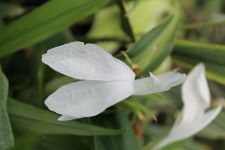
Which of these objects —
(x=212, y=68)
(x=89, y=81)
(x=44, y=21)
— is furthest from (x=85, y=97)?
(x=212, y=68)

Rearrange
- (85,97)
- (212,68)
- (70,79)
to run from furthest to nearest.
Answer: (212,68) < (70,79) < (85,97)

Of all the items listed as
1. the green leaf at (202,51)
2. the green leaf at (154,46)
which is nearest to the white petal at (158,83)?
the green leaf at (154,46)

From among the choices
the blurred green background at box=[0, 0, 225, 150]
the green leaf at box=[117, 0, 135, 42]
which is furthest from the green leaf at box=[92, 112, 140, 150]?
the green leaf at box=[117, 0, 135, 42]

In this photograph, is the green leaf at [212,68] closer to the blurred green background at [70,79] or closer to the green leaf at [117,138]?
the blurred green background at [70,79]

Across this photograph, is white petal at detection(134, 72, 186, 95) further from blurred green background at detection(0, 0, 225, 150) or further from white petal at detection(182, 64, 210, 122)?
white petal at detection(182, 64, 210, 122)

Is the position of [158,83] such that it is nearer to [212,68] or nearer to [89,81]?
[89,81]

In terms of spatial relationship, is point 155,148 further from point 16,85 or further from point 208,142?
point 208,142

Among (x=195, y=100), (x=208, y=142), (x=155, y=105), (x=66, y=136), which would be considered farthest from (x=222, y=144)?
(x=66, y=136)
